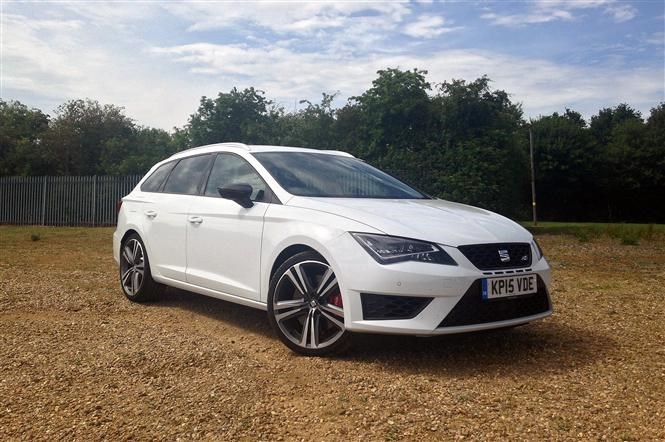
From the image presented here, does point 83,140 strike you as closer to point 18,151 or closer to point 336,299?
point 18,151

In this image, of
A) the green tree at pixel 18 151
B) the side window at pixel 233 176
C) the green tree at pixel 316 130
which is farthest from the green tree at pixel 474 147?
the green tree at pixel 18 151

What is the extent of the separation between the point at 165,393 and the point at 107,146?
30.4 meters

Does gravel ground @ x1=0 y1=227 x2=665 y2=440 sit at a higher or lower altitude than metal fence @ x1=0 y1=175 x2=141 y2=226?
lower

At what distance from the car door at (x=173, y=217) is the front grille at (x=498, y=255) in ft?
8.83

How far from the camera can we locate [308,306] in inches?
→ 157

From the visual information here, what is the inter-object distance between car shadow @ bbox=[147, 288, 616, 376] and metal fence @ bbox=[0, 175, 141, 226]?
18028mm

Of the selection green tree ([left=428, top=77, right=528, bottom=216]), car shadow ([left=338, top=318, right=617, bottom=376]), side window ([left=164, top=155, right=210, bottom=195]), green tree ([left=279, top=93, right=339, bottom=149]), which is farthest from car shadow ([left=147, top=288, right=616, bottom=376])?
green tree ([left=279, top=93, right=339, bottom=149])

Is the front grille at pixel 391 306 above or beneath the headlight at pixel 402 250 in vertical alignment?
beneath

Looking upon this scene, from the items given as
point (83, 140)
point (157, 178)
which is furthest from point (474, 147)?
point (83, 140)

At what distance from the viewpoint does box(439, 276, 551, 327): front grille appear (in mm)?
3608

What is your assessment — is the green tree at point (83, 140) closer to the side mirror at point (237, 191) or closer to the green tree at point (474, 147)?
the green tree at point (474, 147)

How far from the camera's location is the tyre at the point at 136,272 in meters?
5.91

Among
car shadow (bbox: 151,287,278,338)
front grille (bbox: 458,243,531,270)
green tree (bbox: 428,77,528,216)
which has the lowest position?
car shadow (bbox: 151,287,278,338)

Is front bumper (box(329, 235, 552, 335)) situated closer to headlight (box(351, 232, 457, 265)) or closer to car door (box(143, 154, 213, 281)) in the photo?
headlight (box(351, 232, 457, 265))
